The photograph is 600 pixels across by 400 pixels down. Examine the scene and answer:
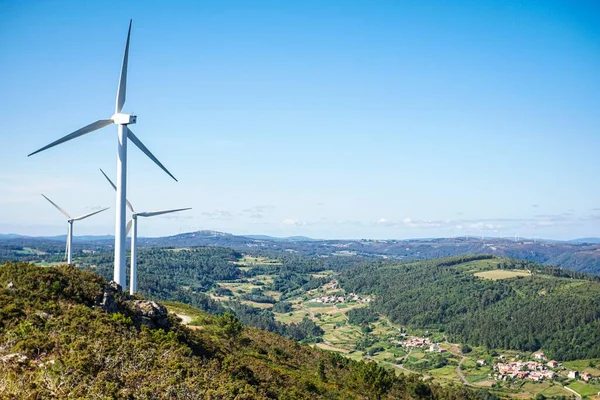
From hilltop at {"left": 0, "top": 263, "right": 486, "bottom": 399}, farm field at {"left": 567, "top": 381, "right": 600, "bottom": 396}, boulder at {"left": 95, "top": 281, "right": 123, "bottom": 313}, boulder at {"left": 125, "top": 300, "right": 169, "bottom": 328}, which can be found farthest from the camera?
farm field at {"left": 567, "top": 381, "right": 600, "bottom": 396}

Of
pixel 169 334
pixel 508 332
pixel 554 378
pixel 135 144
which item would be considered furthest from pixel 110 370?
pixel 508 332

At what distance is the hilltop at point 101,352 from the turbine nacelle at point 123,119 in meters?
14.0

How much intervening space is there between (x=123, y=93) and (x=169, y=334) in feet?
72.0

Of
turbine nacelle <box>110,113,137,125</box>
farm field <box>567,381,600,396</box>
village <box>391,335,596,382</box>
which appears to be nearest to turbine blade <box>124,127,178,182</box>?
turbine nacelle <box>110,113,137,125</box>

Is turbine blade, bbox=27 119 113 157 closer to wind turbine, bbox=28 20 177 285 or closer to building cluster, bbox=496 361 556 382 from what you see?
wind turbine, bbox=28 20 177 285

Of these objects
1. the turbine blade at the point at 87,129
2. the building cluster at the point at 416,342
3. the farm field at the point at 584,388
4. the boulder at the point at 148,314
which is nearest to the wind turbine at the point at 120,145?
the turbine blade at the point at 87,129

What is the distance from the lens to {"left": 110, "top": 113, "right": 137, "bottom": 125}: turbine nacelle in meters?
44.1

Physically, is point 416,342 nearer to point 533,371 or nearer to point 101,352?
point 533,371

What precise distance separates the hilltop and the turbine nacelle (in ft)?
46.0

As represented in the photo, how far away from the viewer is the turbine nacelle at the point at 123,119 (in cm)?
4409

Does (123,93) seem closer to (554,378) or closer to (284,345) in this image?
(284,345)

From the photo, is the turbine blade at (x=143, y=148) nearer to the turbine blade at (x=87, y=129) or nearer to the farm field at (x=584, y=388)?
the turbine blade at (x=87, y=129)

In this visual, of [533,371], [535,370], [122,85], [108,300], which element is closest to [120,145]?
[122,85]

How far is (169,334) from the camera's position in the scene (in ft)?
136
